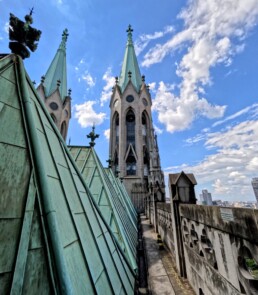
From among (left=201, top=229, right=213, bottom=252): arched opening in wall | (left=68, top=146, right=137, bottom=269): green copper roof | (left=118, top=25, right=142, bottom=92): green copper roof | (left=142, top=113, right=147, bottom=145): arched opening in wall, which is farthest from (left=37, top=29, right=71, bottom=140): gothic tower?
(left=201, top=229, right=213, bottom=252): arched opening in wall

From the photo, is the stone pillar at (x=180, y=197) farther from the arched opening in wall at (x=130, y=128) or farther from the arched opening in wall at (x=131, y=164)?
the arched opening in wall at (x=130, y=128)

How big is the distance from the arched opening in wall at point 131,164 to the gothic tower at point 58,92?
15449 millimetres

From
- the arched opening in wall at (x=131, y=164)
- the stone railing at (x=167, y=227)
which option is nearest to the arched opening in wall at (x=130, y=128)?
the arched opening in wall at (x=131, y=164)

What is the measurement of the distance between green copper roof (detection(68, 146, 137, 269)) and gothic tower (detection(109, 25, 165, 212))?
74.5ft

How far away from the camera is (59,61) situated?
4316cm

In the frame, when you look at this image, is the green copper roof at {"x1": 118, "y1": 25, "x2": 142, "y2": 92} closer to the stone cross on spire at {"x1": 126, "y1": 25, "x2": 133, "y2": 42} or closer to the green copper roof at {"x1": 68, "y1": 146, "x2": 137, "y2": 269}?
the stone cross on spire at {"x1": 126, "y1": 25, "x2": 133, "y2": 42}

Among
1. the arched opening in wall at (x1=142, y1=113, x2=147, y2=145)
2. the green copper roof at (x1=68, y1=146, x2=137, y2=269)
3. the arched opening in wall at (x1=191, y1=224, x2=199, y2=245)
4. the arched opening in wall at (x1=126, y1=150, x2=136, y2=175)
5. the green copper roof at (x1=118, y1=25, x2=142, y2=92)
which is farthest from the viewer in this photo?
the green copper roof at (x1=118, y1=25, x2=142, y2=92)

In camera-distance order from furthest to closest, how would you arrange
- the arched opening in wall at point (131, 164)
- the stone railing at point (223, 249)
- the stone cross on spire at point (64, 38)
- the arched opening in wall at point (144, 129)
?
1. the stone cross on spire at point (64, 38)
2. the arched opening in wall at point (144, 129)
3. the arched opening in wall at point (131, 164)
4. the stone railing at point (223, 249)

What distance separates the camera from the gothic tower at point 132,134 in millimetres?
32812

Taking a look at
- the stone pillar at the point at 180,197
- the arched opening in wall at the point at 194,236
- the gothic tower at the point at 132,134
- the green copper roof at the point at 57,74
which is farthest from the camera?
the green copper roof at the point at 57,74

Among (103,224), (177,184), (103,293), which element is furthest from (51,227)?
(177,184)

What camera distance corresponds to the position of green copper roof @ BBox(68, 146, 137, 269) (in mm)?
5050

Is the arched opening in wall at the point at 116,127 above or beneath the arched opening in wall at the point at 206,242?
above

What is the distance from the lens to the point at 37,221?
1.78 metres
